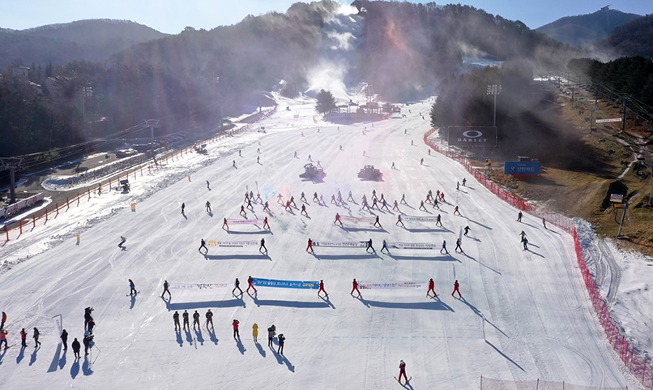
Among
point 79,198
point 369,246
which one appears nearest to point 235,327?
point 369,246

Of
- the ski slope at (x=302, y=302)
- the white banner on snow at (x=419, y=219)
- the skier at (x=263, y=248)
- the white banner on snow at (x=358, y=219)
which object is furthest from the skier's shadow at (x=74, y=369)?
the white banner on snow at (x=419, y=219)

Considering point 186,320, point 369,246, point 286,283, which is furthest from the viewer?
point 369,246

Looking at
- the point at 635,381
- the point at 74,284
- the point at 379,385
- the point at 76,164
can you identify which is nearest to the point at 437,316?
the point at 379,385

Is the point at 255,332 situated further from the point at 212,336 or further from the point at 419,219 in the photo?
the point at 419,219

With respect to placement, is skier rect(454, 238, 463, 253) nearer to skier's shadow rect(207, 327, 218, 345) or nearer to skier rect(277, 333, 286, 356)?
skier rect(277, 333, 286, 356)

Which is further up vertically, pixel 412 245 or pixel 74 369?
pixel 412 245

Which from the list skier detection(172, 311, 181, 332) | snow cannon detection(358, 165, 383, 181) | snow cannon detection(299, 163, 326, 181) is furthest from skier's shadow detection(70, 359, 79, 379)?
snow cannon detection(358, 165, 383, 181)

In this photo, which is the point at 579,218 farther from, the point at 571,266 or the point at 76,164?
the point at 76,164

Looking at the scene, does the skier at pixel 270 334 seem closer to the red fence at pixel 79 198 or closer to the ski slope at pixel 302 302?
the ski slope at pixel 302 302
